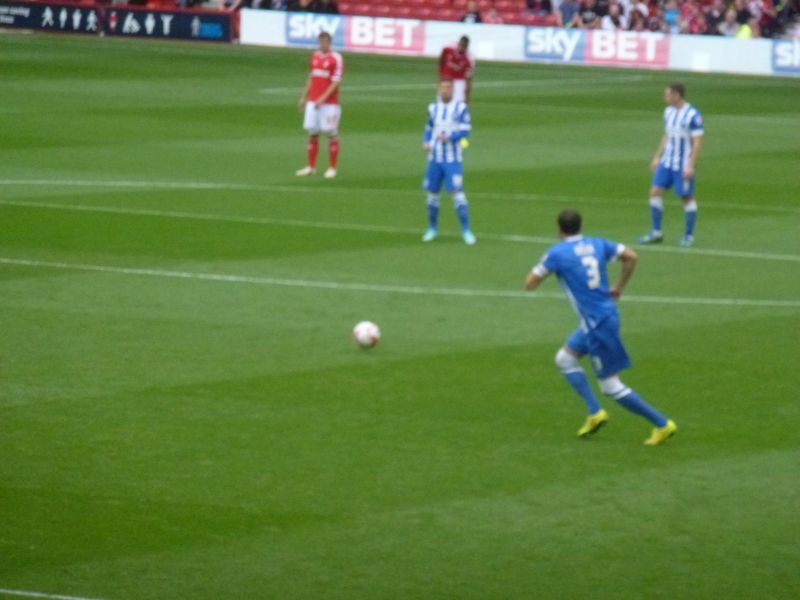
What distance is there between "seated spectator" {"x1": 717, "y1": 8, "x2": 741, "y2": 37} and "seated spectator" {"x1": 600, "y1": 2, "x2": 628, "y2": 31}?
293 cm

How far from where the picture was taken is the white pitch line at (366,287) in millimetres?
18609

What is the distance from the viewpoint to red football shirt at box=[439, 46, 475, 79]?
3781cm

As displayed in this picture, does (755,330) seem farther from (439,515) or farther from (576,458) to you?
(439,515)

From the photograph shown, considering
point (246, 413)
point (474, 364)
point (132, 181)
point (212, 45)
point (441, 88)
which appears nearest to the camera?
point (246, 413)

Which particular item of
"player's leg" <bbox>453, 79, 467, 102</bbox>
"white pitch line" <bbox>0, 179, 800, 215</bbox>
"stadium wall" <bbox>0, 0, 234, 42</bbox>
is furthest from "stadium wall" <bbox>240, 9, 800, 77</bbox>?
"white pitch line" <bbox>0, 179, 800, 215</bbox>

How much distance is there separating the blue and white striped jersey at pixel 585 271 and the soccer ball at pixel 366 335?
3.30 meters

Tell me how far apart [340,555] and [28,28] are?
50963 millimetres

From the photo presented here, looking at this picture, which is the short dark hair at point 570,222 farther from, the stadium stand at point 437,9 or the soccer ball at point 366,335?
the stadium stand at point 437,9

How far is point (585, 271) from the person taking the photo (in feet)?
41.8

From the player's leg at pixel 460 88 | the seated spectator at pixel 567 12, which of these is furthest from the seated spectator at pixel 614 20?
the player's leg at pixel 460 88

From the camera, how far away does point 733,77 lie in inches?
1986

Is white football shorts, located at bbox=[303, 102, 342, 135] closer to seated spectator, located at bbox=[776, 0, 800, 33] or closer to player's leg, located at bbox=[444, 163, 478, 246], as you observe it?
player's leg, located at bbox=[444, 163, 478, 246]

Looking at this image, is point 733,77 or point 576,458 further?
point 733,77

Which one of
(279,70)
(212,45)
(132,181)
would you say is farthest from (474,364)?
(212,45)
